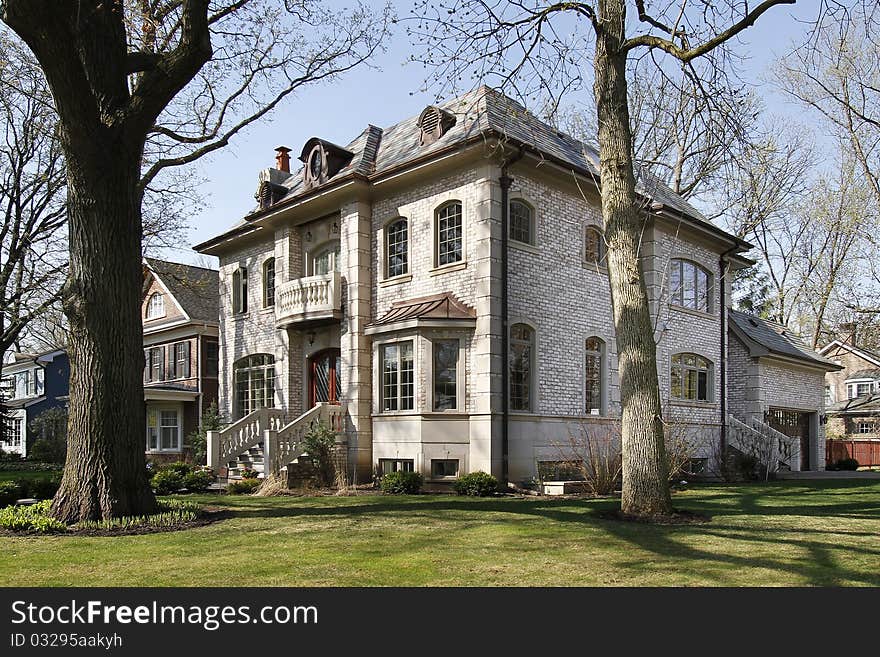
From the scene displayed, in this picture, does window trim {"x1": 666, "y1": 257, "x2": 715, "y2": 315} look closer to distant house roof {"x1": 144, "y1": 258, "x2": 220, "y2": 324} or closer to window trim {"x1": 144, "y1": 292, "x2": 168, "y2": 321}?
distant house roof {"x1": 144, "y1": 258, "x2": 220, "y2": 324}

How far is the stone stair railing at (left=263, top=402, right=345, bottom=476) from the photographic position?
1750 cm

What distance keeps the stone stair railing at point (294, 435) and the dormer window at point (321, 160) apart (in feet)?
20.7

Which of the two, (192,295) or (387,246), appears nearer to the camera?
(387,246)

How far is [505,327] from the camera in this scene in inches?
656

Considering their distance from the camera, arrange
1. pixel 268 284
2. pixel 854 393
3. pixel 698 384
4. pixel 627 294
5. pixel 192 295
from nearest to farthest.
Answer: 1. pixel 627 294
2. pixel 698 384
3. pixel 268 284
4. pixel 192 295
5. pixel 854 393

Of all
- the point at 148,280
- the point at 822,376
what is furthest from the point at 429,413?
the point at 148,280

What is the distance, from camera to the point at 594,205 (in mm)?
19891

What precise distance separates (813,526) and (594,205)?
11.3m

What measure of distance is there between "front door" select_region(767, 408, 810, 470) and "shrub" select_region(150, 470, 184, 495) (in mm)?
19573

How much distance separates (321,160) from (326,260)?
108 inches

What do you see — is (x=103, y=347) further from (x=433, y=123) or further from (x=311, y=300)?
(x=433, y=123)

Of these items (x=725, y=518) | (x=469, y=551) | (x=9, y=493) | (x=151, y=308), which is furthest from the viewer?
(x=151, y=308)

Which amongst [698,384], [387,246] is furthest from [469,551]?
[698,384]
